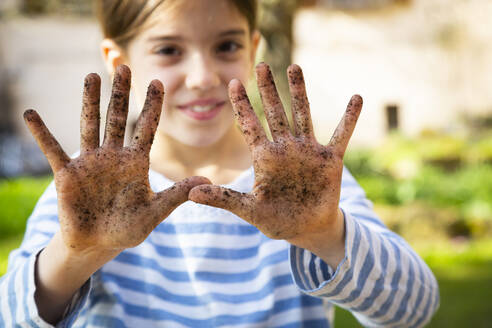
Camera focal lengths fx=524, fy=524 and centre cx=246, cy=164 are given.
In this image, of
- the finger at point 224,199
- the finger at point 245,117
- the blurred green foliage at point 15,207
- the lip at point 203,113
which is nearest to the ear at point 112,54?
the lip at point 203,113

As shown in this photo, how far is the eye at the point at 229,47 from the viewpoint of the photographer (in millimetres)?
1509

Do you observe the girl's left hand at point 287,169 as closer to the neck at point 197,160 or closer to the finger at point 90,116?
the finger at point 90,116

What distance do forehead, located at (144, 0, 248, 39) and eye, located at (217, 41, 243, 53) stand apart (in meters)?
0.05

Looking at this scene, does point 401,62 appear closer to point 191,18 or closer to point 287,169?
point 191,18

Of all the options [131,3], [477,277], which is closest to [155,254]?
[131,3]

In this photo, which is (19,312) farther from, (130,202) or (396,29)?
(396,29)

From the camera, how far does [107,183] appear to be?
108cm

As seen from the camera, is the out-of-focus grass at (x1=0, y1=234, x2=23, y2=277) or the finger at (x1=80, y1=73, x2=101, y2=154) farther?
the out-of-focus grass at (x1=0, y1=234, x2=23, y2=277)

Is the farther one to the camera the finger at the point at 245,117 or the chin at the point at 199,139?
the chin at the point at 199,139

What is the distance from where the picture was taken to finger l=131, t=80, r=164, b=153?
1.11m

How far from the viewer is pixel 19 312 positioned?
1.22m

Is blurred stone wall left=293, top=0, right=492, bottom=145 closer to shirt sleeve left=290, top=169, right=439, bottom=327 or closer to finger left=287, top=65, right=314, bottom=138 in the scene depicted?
shirt sleeve left=290, top=169, right=439, bottom=327

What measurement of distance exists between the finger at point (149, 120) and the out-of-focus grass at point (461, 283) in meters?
2.64

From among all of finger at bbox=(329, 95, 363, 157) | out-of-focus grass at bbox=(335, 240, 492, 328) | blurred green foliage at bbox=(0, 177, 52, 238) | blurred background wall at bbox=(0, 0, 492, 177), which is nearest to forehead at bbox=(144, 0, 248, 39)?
finger at bbox=(329, 95, 363, 157)
